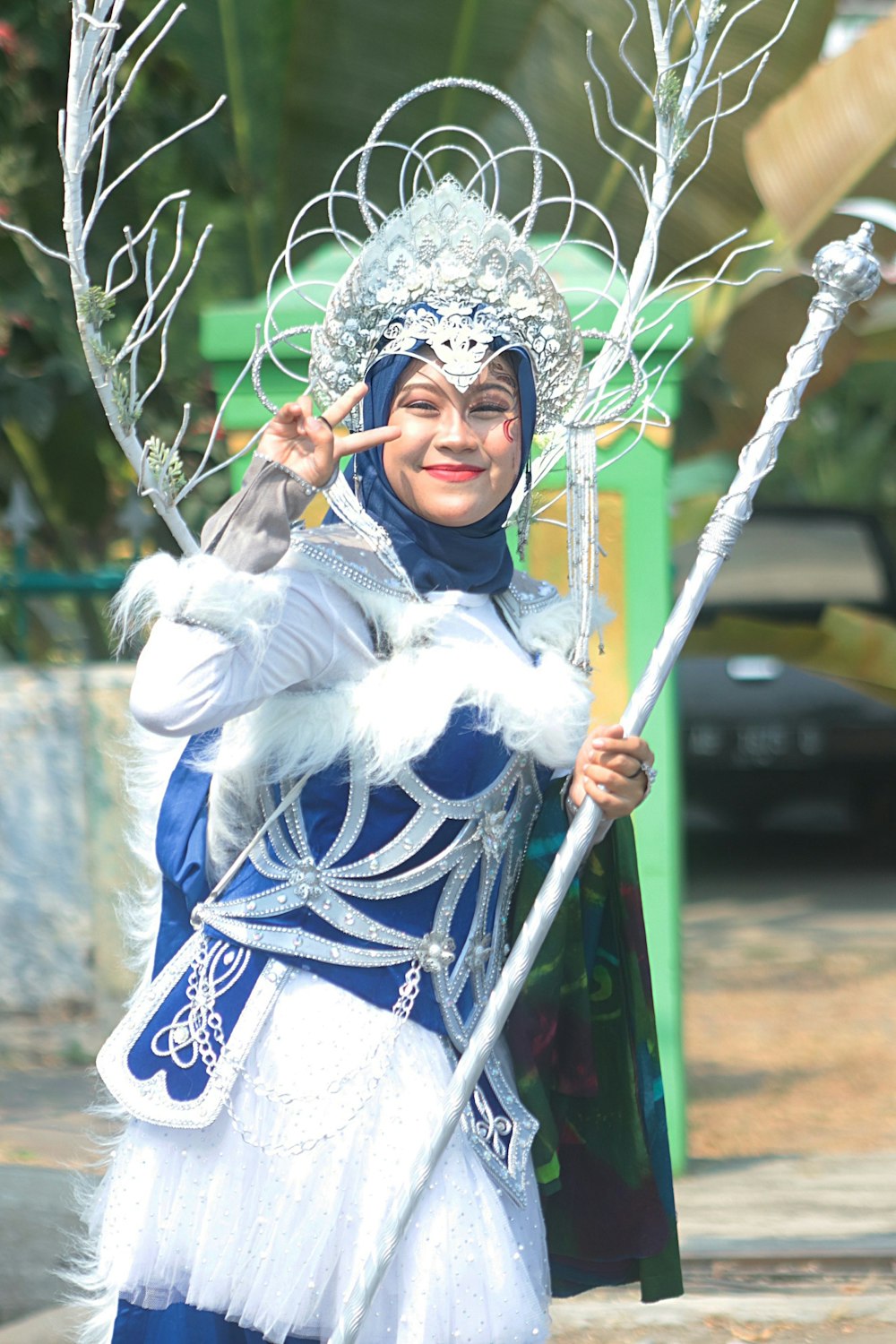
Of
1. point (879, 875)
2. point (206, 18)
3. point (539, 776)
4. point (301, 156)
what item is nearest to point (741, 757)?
point (879, 875)

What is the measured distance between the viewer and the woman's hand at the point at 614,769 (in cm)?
226

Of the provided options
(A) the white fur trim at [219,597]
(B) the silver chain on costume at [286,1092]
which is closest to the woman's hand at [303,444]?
(A) the white fur trim at [219,597]

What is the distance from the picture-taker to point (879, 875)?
888cm

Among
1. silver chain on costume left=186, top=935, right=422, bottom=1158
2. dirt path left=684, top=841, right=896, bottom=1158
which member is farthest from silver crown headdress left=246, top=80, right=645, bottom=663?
dirt path left=684, top=841, right=896, bottom=1158

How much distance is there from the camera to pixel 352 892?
7.43 feet

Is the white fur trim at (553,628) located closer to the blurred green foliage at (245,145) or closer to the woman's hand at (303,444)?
the woman's hand at (303,444)

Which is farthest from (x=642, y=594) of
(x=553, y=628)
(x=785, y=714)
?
(x=785, y=714)

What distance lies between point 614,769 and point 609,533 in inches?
88.4

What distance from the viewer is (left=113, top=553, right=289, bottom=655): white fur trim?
2047 mm

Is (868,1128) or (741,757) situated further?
(741,757)

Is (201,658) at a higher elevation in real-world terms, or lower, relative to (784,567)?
higher

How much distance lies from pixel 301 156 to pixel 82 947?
11.6ft

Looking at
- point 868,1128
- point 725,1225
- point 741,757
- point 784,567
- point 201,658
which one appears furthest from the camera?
point 784,567

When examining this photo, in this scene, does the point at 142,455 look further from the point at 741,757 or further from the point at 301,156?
the point at 741,757
